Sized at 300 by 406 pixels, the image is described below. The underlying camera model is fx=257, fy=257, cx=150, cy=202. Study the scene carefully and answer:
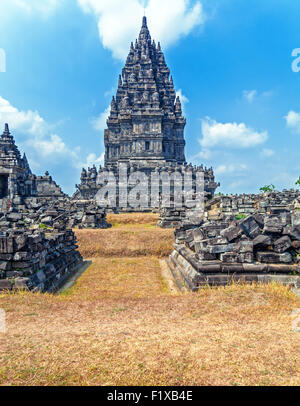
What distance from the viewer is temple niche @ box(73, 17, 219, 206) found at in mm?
46344

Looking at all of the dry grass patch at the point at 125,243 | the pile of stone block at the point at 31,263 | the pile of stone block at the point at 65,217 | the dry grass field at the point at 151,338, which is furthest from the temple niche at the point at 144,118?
the dry grass field at the point at 151,338

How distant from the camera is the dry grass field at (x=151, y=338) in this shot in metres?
3.04

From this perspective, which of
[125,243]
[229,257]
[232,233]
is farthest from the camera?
[125,243]

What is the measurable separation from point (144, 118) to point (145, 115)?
0.56 meters

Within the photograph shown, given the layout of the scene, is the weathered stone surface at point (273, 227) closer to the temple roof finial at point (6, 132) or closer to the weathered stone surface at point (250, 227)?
the weathered stone surface at point (250, 227)

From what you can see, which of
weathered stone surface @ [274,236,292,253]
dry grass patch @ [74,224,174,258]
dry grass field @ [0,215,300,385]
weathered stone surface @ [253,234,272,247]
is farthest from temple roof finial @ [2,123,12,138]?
weathered stone surface @ [274,236,292,253]

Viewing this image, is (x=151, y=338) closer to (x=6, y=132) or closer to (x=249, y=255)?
(x=249, y=255)

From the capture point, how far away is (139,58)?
5394cm

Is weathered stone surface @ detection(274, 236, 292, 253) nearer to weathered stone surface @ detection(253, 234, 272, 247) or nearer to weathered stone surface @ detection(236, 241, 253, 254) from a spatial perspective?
Answer: weathered stone surface @ detection(253, 234, 272, 247)

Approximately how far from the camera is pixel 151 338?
391 centimetres

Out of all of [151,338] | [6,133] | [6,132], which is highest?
[6,132]

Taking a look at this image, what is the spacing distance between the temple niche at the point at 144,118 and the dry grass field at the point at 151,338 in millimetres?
34815

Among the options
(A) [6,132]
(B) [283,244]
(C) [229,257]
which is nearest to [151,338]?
(C) [229,257]

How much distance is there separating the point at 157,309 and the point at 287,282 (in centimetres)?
330
